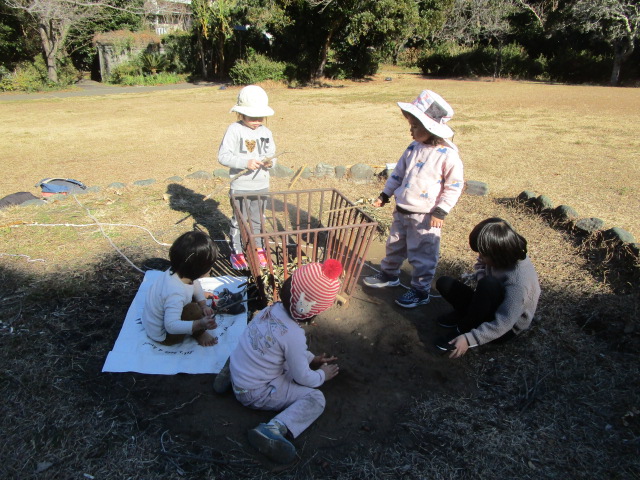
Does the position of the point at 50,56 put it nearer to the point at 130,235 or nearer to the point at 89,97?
the point at 89,97

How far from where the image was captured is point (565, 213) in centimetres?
436

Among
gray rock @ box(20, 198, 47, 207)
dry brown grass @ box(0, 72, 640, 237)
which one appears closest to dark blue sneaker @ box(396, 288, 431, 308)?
dry brown grass @ box(0, 72, 640, 237)

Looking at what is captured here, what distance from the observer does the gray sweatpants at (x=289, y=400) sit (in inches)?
80.7

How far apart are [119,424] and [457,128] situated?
29.7 ft

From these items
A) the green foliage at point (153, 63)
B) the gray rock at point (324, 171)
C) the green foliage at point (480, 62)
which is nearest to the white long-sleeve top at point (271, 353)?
the gray rock at point (324, 171)

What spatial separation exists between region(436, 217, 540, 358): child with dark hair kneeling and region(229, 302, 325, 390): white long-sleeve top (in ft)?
3.14

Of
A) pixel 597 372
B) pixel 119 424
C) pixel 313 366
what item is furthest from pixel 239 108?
pixel 597 372

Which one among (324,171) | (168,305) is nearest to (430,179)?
(168,305)

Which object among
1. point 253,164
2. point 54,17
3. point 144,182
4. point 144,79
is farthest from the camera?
point 144,79

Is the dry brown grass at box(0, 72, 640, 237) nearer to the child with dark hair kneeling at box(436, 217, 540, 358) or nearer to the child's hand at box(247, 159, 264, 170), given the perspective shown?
the child with dark hair kneeling at box(436, 217, 540, 358)

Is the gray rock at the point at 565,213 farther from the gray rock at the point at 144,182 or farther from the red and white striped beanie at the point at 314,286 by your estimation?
the gray rock at the point at 144,182

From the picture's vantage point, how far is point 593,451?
1978mm

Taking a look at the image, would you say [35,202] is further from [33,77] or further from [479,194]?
[33,77]

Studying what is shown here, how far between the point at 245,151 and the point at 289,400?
2076mm
